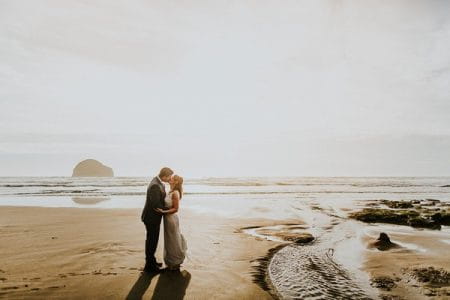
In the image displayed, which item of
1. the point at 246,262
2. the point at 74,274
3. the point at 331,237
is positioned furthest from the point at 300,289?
the point at 331,237

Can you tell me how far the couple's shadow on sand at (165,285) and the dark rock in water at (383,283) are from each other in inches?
183

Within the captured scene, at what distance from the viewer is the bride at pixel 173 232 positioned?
9.11m

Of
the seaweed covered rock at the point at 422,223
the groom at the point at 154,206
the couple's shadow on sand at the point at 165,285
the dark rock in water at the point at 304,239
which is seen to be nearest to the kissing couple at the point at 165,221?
the groom at the point at 154,206

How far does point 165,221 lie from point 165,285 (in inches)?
79.0

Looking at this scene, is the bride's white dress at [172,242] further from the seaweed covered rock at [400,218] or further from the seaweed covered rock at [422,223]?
the seaweed covered rock at [422,223]

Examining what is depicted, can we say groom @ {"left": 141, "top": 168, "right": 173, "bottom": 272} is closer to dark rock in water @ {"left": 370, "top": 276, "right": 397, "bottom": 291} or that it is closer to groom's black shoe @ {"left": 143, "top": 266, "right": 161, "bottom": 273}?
groom's black shoe @ {"left": 143, "top": 266, "right": 161, "bottom": 273}

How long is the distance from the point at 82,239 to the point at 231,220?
9.10m

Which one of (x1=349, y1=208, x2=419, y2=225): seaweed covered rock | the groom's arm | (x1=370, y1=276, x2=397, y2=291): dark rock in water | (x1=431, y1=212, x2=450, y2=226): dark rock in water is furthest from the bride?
(x1=431, y1=212, x2=450, y2=226): dark rock in water

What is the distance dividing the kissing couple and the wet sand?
17.6 inches

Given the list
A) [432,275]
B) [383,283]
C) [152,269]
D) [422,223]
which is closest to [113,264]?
[152,269]

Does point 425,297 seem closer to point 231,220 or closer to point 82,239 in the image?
point 82,239

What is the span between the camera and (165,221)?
943cm

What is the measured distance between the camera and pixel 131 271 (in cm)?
881

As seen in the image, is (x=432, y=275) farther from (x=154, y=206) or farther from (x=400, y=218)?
(x=400, y=218)
